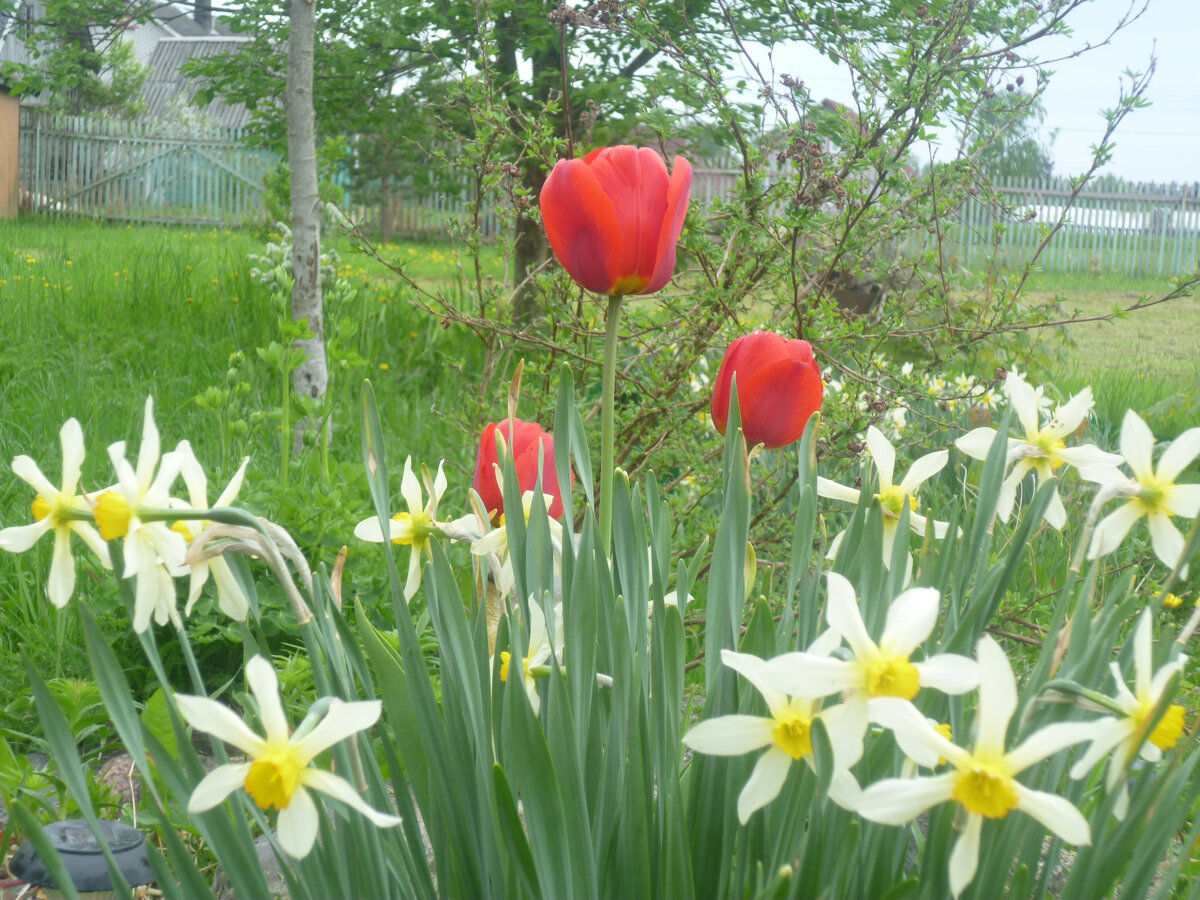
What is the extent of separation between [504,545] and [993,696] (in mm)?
512

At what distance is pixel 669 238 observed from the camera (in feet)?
2.89

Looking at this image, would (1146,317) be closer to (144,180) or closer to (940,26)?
(940,26)

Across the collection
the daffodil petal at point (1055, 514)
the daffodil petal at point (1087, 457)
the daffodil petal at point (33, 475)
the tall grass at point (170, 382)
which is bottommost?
the tall grass at point (170, 382)

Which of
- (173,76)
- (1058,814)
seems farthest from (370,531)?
(173,76)

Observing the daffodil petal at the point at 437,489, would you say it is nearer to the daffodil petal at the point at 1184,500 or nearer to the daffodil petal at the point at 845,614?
the daffodil petal at the point at 845,614

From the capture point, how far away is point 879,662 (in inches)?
20.3

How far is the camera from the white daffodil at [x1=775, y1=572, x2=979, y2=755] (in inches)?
19.8

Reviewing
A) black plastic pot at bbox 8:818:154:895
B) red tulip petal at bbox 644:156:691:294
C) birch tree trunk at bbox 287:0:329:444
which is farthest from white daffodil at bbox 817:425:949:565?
birch tree trunk at bbox 287:0:329:444

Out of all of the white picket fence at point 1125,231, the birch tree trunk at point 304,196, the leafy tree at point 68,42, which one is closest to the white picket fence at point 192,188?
the white picket fence at point 1125,231

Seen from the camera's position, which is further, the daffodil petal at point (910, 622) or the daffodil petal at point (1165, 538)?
the daffodil petal at point (1165, 538)

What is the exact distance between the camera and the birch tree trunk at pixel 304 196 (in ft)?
10.4

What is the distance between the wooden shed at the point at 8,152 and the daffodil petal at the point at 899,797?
16065 millimetres

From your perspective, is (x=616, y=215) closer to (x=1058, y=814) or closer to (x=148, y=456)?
(x=148, y=456)

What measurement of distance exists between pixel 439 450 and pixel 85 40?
2.74 m
